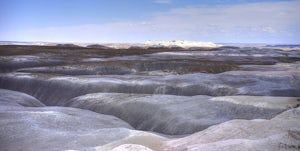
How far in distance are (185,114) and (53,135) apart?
24.9 ft

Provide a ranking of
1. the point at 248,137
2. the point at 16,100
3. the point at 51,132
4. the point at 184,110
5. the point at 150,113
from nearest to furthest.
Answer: the point at 248,137 → the point at 51,132 → the point at 184,110 → the point at 150,113 → the point at 16,100

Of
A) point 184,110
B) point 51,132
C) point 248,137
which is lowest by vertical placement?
point 184,110

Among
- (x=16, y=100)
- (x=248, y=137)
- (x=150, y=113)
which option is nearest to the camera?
(x=248, y=137)

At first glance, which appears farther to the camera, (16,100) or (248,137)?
(16,100)

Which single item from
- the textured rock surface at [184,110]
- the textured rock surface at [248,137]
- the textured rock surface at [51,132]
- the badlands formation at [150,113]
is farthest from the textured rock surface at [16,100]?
the textured rock surface at [248,137]

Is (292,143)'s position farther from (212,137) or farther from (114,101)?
(114,101)

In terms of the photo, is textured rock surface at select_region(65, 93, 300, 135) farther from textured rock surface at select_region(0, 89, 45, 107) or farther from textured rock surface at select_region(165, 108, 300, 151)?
textured rock surface at select_region(165, 108, 300, 151)

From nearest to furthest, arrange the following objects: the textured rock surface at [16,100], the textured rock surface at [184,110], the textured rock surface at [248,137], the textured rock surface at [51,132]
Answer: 1. the textured rock surface at [248,137]
2. the textured rock surface at [51,132]
3. the textured rock surface at [184,110]
4. the textured rock surface at [16,100]

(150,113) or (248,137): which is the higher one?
(248,137)

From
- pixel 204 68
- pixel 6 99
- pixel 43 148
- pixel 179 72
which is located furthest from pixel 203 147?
pixel 204 68

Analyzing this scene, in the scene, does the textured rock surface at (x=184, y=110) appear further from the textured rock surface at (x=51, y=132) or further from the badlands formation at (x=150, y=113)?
the textured rock surface at (x=51, y=132)

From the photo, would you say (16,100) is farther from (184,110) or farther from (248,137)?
(248,137)

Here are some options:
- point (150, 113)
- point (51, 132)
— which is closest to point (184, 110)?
point (150, 113)

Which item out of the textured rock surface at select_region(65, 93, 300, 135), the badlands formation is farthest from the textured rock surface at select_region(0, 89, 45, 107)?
the textured rock surface at select_region(65, 93, 300, 135)
